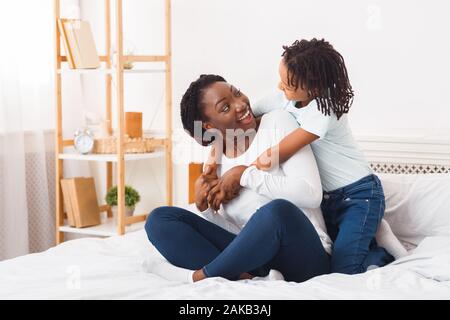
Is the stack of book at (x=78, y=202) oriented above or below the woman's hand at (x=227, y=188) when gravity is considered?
below

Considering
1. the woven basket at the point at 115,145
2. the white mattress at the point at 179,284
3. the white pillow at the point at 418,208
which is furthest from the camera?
the woven basket at the point at 115,145

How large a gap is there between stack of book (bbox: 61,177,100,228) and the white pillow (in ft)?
4.65

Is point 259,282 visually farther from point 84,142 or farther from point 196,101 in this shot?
point 84,142

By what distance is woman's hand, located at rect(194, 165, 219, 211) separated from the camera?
6.06 feet

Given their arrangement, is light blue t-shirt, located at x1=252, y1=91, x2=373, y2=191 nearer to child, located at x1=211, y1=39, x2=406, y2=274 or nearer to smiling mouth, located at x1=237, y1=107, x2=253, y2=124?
child, located at x1=211, y1=39, x2=406, y2=274

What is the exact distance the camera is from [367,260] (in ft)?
5.96

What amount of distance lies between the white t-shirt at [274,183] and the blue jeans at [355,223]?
0.05 meters

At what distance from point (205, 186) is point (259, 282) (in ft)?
1.08

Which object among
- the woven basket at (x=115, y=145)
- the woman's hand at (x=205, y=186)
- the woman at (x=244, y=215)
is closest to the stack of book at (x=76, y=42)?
the woven basket at (x=115, y=145)

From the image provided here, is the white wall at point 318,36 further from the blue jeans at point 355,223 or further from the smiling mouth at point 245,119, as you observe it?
the smiling mouth at point 245,119

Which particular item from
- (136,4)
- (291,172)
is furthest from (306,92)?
(136,4)

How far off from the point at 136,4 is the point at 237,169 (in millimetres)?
1623

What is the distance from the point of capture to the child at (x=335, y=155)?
1.77m
